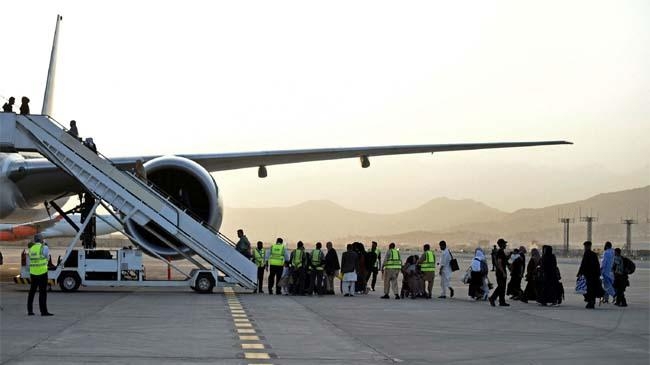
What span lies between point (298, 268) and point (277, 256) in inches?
26.2

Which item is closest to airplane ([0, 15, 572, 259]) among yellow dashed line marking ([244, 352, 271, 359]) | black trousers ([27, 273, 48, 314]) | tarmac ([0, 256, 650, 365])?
tarmac ([0, 256, 650, 365])

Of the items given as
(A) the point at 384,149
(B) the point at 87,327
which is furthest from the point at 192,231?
(B) the point at 87,327

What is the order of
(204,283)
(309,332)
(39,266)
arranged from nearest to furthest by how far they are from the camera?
(309,332)
(39,266)
(204,283)

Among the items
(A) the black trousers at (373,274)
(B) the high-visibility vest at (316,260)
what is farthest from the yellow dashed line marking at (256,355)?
(A) the black trousers at (373,274)

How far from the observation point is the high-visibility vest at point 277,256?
23.3 meters

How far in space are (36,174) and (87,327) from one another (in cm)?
1015

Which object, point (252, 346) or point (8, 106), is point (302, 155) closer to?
point (8, 106)

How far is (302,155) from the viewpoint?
24297mm

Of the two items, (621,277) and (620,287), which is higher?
(621,277)

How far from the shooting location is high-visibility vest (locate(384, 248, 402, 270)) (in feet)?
74.2

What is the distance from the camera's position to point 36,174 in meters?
22.8

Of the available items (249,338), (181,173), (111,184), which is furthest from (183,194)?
(249,338)

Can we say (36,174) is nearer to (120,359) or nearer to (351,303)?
(351,303)

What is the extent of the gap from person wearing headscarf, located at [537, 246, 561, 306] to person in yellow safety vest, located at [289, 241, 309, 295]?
5.69m
